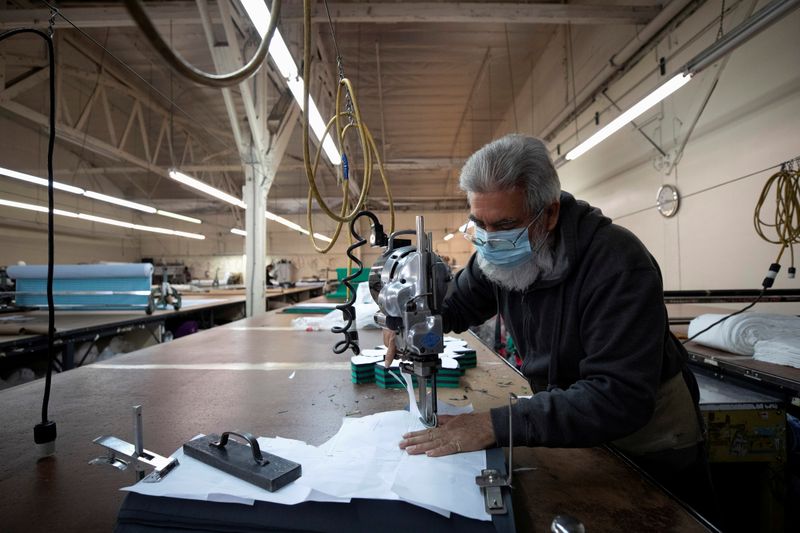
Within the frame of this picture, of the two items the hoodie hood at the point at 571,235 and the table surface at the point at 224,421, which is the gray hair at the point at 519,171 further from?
the table surface at the point at 224,421

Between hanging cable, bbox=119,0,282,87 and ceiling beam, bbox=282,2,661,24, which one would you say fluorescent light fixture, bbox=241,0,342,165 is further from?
ceiling beam, bbox=282,2,661,24

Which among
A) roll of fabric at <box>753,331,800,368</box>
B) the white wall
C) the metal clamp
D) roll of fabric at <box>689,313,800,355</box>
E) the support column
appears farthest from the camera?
the support column

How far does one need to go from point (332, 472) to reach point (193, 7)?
4.67m

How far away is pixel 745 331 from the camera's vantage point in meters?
1.81

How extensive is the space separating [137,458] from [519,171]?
1.01 meters

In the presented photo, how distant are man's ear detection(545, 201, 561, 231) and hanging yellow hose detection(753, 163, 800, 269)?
2818 mm

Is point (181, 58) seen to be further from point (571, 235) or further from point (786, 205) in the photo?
point (786, 205)

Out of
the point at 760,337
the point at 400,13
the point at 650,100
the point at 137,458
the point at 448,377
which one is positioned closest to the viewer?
the point at 137,458

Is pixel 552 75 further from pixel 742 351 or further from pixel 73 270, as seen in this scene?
pixel 73 270

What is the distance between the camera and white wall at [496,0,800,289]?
3.07m

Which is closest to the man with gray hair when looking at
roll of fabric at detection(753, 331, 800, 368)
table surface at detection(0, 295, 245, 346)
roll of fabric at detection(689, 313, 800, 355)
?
roll of fabric at detection(753, 331, 800, 368)

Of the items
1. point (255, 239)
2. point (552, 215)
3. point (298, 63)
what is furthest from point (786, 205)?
point (255, 239)

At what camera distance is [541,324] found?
1.03 m

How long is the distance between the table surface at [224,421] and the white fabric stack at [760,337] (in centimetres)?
115
